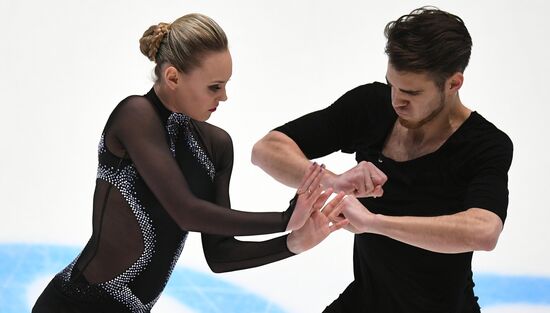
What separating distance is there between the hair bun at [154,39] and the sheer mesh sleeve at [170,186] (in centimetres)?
21

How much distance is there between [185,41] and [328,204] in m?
0.68

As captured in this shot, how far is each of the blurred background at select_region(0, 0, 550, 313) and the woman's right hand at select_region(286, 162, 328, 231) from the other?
6.85 ft

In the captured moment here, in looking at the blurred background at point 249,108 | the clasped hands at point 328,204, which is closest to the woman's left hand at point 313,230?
the clasped hands at point 328,204

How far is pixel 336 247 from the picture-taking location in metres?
5.21

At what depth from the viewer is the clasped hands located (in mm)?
2779

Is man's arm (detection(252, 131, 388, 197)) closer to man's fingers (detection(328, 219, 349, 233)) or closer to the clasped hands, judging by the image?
the clasped hands

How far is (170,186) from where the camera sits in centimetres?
271

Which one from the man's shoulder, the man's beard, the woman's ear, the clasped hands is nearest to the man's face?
the man's beard

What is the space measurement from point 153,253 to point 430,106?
1061 mm

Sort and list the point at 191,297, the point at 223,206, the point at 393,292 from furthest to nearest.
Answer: the point at 191,297 → the point at 393,292 → the point at 223,206
